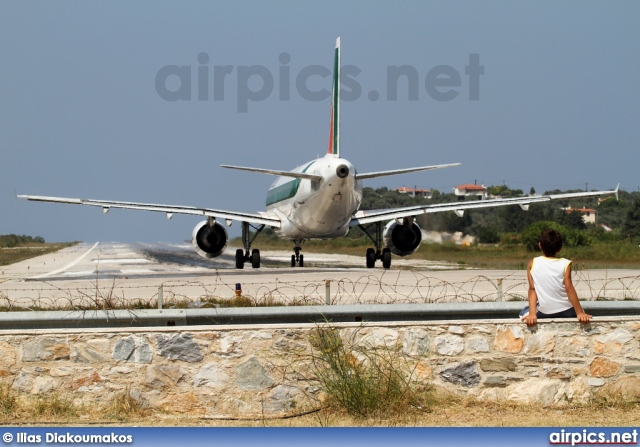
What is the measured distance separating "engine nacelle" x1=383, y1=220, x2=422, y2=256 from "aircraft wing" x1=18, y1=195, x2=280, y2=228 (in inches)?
204

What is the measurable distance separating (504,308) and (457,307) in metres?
0.62

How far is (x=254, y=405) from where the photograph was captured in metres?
9.40

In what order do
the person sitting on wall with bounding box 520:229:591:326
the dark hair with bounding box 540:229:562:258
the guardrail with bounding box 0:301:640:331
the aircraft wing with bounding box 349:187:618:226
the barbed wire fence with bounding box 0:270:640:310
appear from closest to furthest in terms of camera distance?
the person sitting on wall with bounding box 520:229:591:326 → the dark hair with bounding box 540:229:562:258 → the guardrail with bounding box 0:301:640:331 → the barbed wire fence with bounding box 0:270:640:310 → the aircraft wing with bounding box 349:187:618:226

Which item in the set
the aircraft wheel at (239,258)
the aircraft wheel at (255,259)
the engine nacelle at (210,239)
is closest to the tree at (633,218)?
the aircraft wheel at (255,259)

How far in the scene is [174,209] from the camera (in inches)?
1410

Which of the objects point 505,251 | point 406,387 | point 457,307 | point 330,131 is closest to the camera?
point 406,387

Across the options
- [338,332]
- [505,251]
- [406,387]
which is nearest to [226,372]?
[338,332]

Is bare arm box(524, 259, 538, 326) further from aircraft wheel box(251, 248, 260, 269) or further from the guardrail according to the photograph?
aircraft wheel box(251, 248, 260, 269)

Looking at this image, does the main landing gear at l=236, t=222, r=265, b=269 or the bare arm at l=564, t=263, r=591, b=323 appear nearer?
the bare arm at l=564, t=263, r=591, b=323

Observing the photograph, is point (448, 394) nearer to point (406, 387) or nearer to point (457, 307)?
point (406, 387)

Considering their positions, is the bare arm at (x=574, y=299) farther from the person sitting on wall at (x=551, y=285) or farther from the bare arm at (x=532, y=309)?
the bare arm at (x=532, y=309)

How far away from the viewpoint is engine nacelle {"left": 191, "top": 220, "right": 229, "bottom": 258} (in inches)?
1400

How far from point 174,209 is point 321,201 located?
616cm

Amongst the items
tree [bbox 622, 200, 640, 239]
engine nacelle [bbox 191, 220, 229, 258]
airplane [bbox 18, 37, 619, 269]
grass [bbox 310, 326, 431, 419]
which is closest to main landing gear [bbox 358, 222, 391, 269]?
airplane [bbox 18, 37, 619, 269]
